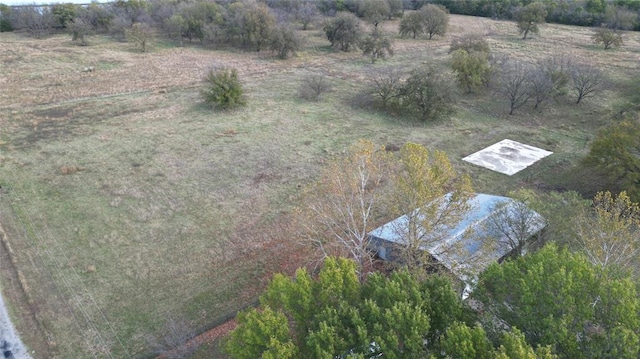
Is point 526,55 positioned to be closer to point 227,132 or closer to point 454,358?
point 227,132

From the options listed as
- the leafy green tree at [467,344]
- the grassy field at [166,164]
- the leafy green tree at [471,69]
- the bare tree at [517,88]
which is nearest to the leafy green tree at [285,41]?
the grassy field at [166,164]

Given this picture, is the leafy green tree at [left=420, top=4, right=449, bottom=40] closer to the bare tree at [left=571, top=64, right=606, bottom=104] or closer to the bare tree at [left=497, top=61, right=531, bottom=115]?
the bare tree at [left=571, top=64, right=606, bottom=104]

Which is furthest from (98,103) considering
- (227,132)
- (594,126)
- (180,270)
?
(594,126)

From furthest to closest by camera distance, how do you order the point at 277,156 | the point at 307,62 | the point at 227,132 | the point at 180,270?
the point at 307,62
the point at 227,132
the point at 277,156
the point at 180,270

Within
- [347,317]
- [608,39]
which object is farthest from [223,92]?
[608,39]

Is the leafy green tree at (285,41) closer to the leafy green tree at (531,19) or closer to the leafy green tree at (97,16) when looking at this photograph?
the leafy green tree at (97,16)

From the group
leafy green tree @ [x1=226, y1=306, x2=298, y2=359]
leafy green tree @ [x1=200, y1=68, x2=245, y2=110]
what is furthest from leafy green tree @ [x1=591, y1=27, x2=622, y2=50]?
leafy green tree @ [x1=226, y1=306, x2=298, y2=359]
